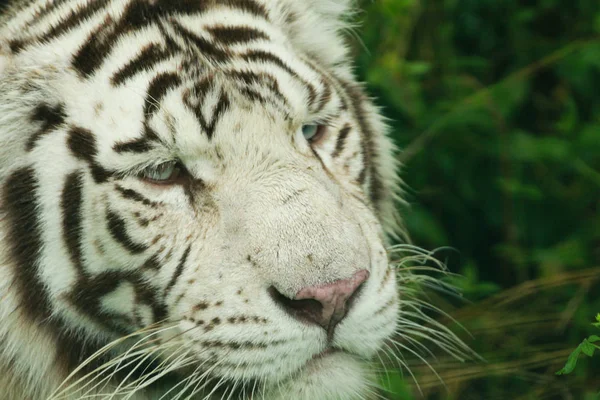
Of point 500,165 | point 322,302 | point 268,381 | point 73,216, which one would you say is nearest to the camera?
point 322,302

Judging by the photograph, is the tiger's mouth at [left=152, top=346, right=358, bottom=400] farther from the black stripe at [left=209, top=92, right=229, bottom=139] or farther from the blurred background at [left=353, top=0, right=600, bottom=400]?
the blurred background at [left=353, top=0, right=600, bottom=400]

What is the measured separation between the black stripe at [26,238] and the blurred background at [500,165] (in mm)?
1244

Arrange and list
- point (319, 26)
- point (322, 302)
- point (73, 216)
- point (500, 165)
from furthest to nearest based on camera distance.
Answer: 1. point (500, 165)
2. point (319, 26)
3. point (73, 216)
4. point (322, 302)

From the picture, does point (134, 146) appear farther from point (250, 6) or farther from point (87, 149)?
point (250, 6)

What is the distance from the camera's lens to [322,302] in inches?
66.1

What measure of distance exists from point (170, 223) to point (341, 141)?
1.66 ft

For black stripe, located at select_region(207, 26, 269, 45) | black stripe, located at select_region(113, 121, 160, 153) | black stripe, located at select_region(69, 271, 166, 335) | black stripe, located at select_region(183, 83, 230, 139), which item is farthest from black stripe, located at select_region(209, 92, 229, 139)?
black stripe, located at select_region(69, 271, 166, 335)

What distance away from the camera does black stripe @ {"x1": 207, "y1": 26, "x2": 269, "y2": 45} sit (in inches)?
80.0

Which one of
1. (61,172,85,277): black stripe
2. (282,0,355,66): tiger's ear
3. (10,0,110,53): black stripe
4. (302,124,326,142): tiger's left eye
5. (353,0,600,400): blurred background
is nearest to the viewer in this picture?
(61,172,85,277): black stripe

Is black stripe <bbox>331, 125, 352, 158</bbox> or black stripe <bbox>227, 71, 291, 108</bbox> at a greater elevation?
black stripe <bbox>227, 71, 291, 108</bbox>

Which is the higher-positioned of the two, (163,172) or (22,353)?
(163,172)

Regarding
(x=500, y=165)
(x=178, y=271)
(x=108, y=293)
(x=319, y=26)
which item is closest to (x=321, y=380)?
(x=178, y=271)

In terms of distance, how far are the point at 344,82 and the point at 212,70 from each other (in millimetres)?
573

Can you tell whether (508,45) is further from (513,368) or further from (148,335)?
(148,335)
